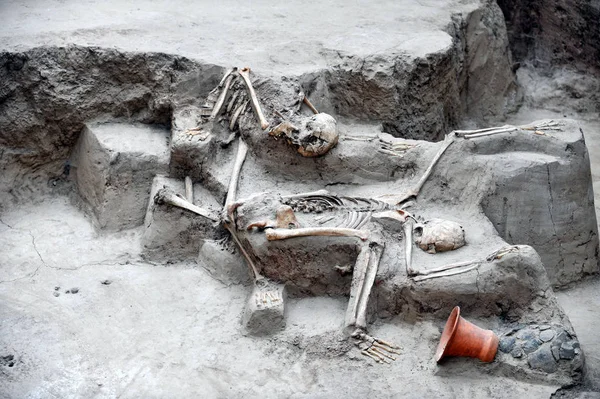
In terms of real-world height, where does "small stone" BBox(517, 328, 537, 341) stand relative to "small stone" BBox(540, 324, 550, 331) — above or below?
below

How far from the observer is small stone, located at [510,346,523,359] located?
6016 mm

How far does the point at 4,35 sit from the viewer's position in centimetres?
Result: 843

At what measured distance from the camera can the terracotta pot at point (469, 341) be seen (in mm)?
5969

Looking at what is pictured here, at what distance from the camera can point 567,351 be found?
593cm

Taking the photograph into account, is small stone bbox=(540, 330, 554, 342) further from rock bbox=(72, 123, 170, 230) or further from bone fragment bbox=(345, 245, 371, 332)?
rock bbox=(72, 123, 170, 230)

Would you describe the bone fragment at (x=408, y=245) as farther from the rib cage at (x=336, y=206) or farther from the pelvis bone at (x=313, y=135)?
the pelvis bone at (x=313, y=135)

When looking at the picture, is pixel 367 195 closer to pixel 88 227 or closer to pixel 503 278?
pixel 503 278

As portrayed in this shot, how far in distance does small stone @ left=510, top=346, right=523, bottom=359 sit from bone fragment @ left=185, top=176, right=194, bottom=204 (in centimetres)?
277

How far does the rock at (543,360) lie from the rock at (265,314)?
168 cm

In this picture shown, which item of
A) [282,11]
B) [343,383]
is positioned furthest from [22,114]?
[343,383]

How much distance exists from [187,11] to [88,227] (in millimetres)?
2621

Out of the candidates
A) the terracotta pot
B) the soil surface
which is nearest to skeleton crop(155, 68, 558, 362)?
the soil surface

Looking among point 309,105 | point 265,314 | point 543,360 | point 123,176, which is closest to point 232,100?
point 309,105

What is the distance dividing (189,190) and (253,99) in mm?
887
